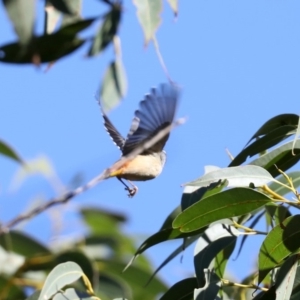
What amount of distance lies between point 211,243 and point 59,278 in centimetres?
30

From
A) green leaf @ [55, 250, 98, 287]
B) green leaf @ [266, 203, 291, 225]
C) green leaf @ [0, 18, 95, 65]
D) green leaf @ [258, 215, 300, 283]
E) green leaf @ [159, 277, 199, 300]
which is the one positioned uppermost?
green leaf @ [0, 18, 95, 65]

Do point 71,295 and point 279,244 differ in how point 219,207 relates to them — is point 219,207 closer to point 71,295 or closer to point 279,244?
point 279,244

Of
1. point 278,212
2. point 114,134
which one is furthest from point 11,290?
point 278,212

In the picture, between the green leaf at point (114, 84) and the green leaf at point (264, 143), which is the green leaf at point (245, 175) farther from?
the green leaf at point (114, 84)

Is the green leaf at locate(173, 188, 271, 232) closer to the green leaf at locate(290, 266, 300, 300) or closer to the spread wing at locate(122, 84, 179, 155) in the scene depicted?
the green leaf at locate(290, 266, 300, 300)

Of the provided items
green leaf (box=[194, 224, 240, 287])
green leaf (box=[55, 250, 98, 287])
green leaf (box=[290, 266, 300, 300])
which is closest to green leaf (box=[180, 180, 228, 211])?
green leaf (box=[194, 224, 240, 287])

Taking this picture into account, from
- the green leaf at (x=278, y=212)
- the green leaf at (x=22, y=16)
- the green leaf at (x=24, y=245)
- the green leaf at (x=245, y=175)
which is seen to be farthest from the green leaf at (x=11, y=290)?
the green leaf at (x=22, y=16)

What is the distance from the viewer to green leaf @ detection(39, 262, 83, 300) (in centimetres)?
151

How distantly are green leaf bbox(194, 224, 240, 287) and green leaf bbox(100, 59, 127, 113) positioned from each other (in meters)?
0.36

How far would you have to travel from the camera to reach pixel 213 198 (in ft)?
4.67

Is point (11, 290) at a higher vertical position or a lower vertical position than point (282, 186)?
lower

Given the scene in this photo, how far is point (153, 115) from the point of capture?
1657 mm

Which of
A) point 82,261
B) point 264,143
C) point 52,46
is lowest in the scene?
point 82,261

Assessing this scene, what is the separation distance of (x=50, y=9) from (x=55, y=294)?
521 mm
